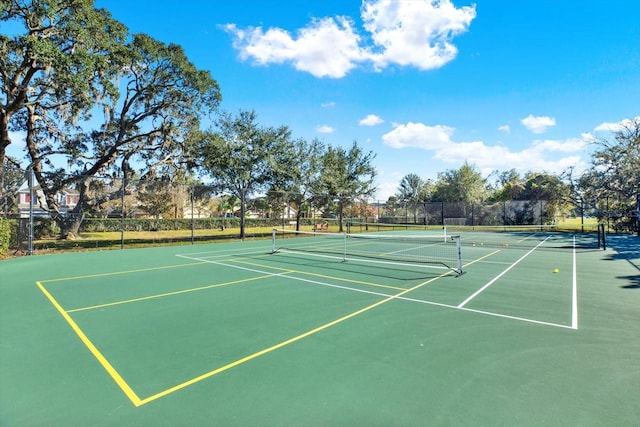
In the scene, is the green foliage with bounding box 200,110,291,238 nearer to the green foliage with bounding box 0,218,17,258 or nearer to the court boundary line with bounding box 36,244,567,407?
the green foliage with bounding box 0,218,17,258

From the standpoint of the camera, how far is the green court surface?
2.80 meters

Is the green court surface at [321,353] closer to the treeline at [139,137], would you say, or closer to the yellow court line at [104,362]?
the yellow court line at [104,362]

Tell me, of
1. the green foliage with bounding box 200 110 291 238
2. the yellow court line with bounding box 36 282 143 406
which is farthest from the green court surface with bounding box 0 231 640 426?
the green foliage with bounding box 200 110 291 238

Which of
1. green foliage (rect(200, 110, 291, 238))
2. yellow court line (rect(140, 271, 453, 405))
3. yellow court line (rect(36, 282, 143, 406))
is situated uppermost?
green foliage (rect(200, 110, 291, 238))

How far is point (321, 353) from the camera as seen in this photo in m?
3.95

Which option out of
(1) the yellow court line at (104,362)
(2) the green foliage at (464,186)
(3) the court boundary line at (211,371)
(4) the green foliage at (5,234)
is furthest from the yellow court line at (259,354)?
(2) the green foliage at (464,186)

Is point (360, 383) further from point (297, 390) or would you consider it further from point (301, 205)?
point (301, 205)

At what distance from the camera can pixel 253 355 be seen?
12.8 ft

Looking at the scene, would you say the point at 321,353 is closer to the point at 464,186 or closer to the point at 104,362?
the point at 104,362

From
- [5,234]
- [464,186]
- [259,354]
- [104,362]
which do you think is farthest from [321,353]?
[464,186]

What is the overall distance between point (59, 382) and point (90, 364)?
404mm

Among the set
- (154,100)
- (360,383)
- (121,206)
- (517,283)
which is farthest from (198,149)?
(360,383)

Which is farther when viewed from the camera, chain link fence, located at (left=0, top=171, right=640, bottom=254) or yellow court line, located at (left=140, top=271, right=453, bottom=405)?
chain link fence, located at (left=0, top=171, right=640, bottom=254)

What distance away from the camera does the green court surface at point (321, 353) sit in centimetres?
280
